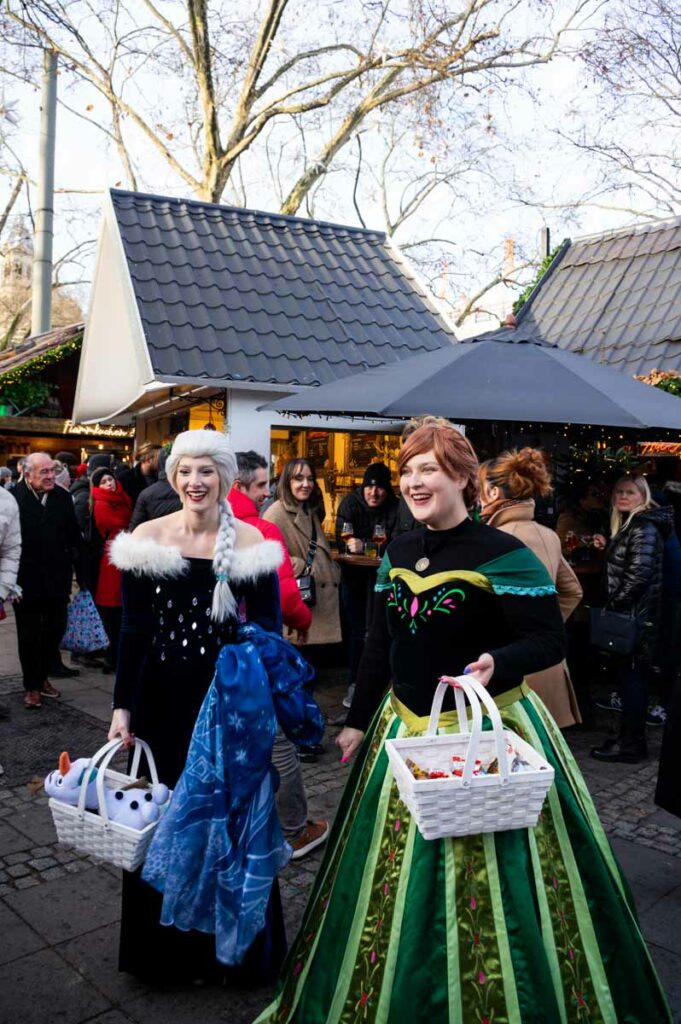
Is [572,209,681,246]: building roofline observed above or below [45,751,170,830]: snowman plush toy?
above

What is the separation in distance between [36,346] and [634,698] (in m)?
11.5

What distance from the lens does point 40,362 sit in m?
12.8

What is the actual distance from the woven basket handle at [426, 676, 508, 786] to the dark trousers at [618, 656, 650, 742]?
3529 mm

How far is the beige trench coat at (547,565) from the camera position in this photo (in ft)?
15.6

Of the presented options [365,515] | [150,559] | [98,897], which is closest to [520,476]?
[365,515]

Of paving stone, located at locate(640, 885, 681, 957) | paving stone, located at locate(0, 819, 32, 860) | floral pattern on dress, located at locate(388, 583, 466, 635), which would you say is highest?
floral pattern on dress, located at locate(388, 583, 466, 635)

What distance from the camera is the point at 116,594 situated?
782 centimetres

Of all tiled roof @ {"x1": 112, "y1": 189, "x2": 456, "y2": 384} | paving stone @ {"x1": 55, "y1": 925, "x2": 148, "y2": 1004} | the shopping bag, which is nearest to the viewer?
paving stone @ {"x1": 55, "y1": 925, "x2": 148, "y2": 1004}

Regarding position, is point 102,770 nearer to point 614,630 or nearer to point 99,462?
point 614,630

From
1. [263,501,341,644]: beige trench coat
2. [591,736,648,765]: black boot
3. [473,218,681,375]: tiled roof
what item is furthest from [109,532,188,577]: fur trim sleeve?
[473,218,681,375]: tiled roof

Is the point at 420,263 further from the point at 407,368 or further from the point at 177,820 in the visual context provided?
the point at 177,820

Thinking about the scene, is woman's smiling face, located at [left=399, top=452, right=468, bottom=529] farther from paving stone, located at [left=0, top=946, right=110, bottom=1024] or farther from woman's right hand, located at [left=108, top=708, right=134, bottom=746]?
paving stone, located at [left=0, top=946, right=110, bottom=1024]

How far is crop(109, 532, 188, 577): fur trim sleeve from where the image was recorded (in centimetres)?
278

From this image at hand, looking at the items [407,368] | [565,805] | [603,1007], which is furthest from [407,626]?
[407,368]
